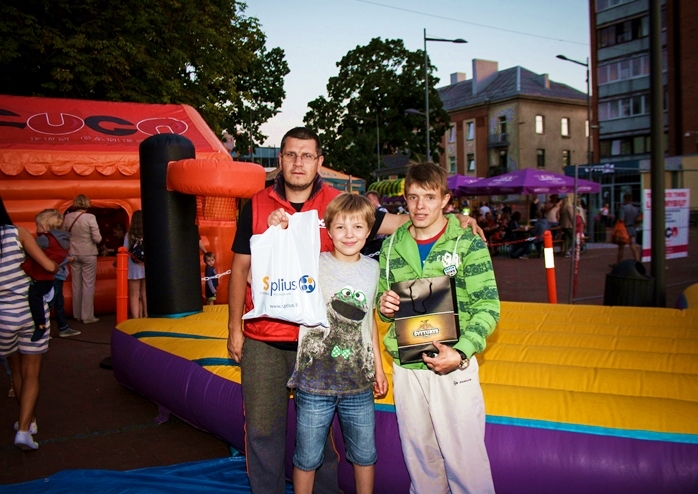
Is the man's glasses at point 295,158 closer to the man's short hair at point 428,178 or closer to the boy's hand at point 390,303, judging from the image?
the man's short hair at point 428,178

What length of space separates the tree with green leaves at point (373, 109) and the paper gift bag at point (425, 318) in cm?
3718

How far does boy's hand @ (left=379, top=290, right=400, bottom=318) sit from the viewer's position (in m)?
2.63

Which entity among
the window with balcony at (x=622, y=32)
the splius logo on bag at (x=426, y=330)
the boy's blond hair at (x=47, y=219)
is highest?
the window with balcony at (x=622, y=32)

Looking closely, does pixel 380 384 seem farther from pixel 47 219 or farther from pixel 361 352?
pixel 47 219

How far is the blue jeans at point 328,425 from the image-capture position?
2.74m

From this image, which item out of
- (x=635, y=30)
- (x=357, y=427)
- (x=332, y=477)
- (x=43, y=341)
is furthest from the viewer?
(x=635, y=30)

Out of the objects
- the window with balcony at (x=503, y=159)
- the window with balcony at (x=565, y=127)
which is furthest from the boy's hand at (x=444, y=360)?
the window with balcony at (x=565, y=127)

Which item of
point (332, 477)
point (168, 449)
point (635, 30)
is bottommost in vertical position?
point (168, 449)

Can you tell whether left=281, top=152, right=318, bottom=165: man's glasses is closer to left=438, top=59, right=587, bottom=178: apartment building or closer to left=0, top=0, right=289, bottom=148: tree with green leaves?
left=0, top=0, right=289, bottom=148: tree with green leaves

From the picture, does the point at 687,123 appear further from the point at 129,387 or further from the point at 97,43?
the point at 129,387

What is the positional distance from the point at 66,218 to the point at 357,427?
7.56m

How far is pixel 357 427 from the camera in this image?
2.78 meters

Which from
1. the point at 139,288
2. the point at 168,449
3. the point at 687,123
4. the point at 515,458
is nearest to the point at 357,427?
the point at 515,458

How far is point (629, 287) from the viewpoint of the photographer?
258 inches
